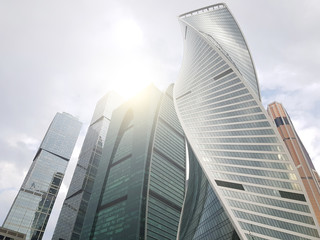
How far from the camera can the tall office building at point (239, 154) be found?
65.6 m

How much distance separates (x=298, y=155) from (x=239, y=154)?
282 feet

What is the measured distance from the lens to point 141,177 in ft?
411

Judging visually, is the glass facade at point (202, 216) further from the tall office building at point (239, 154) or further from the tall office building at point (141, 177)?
the tall office building at point (141, 177)

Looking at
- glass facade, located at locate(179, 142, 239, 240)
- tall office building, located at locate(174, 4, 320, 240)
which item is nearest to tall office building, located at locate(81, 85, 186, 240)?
glass facade, located at locate(179, 142, 239, 240)

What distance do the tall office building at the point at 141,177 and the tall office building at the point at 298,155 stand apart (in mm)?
64520

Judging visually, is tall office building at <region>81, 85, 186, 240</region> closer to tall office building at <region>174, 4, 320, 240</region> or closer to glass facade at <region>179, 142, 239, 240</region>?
glass facade at <region>179, 142, 239, 240</region>

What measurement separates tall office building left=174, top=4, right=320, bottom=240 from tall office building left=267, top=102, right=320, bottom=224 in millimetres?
54021

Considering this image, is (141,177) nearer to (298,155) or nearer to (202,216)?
(202,216)

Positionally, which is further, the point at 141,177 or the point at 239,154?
the point at 141,177

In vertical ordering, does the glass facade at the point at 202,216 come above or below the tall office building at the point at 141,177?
below

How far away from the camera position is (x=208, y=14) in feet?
566

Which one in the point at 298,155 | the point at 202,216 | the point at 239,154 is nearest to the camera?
the point at 239,154

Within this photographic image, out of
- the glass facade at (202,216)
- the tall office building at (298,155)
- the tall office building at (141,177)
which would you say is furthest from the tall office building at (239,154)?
the tall office building at (298,155)

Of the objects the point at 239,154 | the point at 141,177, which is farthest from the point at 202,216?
the point at 141,177
